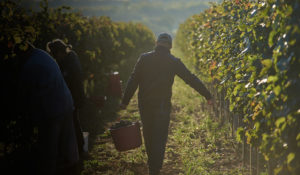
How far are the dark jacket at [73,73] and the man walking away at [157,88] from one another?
1233 millimetres

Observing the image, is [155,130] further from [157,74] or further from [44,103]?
[44,103]

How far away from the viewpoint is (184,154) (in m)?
5.95

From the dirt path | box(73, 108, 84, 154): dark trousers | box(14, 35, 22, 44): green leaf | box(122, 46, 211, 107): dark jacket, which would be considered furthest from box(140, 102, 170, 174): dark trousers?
box(14, 35, 22, 44): green leaf

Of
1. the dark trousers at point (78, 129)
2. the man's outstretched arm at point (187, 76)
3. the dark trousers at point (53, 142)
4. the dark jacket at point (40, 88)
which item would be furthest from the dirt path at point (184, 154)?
the dark jacket at point (40, 88)

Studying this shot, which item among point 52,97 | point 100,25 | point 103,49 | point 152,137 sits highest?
point 100,25

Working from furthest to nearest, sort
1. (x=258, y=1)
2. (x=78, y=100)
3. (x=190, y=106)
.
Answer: (x=190, y=106)
(x=78, y=100)
(x=258, y=1)

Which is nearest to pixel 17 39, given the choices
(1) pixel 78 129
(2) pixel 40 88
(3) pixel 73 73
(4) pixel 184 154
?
(2) pixel 40 88

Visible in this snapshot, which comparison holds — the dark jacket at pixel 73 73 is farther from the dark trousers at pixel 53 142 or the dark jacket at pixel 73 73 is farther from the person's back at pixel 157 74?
the dark trousers at pixel 53 142

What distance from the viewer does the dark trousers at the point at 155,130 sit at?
4.65 meters

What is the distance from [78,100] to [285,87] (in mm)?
3801

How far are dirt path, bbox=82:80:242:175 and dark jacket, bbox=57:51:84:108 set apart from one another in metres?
1.23

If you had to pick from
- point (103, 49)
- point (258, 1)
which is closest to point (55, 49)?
point (258, 1)

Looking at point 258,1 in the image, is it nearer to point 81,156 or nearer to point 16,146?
point 81,156

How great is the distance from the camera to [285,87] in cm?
252
